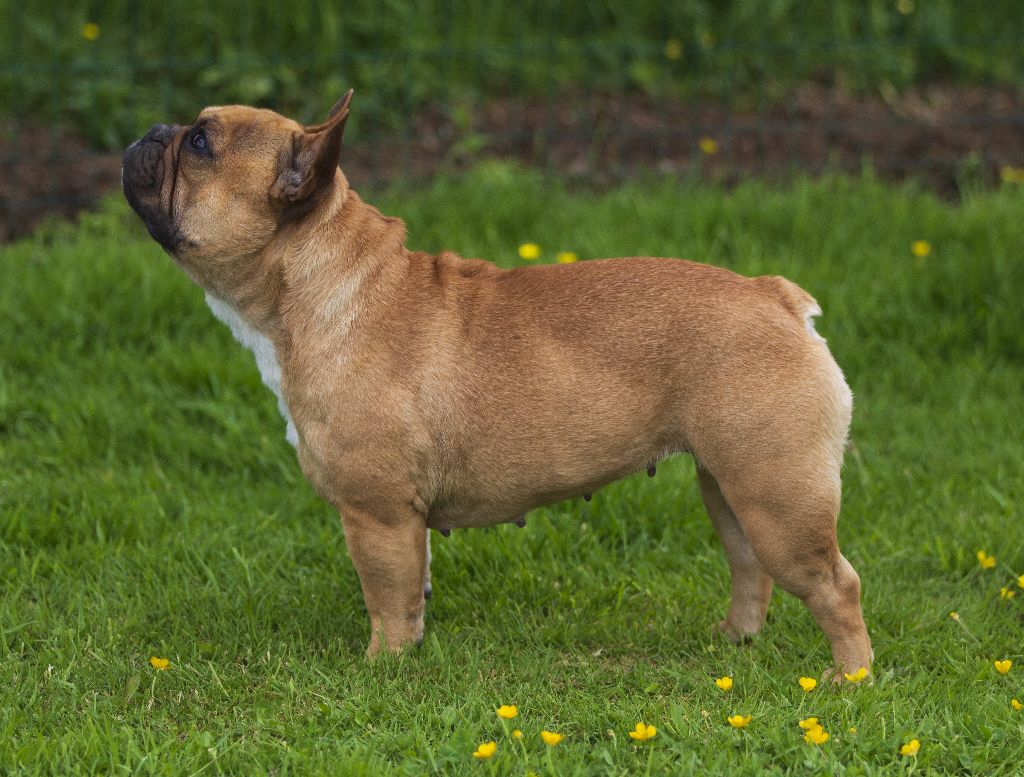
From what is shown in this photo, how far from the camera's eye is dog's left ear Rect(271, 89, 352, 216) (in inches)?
161

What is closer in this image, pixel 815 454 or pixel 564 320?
pixel 815 454

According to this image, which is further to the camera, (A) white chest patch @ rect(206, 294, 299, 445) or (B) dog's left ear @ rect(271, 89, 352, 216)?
(A) white chest patch @ rect(206, 294, 299, 445)

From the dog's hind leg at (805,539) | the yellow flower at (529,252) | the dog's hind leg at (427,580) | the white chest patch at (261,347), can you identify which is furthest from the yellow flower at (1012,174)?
the white chest patch at (261,347)

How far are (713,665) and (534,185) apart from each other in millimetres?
3898

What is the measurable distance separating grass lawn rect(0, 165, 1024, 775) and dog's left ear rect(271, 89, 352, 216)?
152 centimetres

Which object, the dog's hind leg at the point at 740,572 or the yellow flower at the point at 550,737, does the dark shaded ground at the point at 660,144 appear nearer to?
the dog's hind leg at the point at 740,572

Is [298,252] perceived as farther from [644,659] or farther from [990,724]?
[990,724]

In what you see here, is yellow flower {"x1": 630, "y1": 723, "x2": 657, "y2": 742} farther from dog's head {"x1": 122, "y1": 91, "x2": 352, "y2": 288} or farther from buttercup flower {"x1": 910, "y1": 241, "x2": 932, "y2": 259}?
buttercup flower {"x1": 910, "y1": 241, "x2": 932, "y2": 259}

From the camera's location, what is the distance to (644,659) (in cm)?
464

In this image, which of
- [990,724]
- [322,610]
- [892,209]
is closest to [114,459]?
[322,610]

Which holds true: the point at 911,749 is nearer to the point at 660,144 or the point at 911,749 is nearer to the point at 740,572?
the point at 740,572

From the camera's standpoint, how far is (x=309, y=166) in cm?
416

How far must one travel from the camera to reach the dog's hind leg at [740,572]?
468 cm

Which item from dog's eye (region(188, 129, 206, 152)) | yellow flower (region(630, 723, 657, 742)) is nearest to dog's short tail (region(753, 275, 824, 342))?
yellow flower (region(630, 723, 657, 742))
